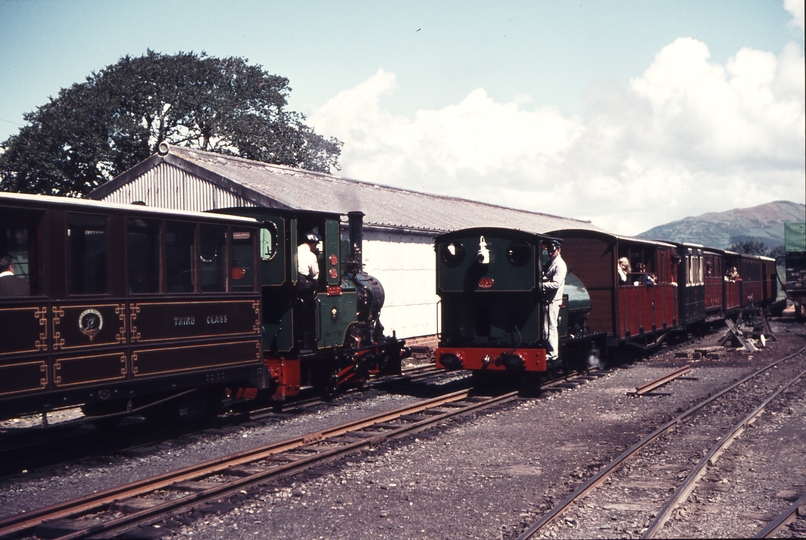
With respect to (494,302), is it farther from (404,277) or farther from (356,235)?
(404,277)

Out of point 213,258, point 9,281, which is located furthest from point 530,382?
point 9,281

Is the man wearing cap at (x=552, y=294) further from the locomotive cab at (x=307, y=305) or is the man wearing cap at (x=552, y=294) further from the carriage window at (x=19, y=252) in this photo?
the carriage window at (x=19, y=252)

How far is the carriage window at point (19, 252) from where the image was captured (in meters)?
7.07

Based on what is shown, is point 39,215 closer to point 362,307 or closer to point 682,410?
point 362,307

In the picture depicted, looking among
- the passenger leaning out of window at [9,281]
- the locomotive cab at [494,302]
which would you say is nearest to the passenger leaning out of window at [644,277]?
the locomotive cab at [494,302]

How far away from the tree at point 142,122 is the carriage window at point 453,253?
99.3ft

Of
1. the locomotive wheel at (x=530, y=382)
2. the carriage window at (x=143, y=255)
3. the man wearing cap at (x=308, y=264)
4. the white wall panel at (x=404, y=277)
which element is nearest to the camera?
the carriage window at (x=143, y=255)

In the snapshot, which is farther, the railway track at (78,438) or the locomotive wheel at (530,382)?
the locomotive wheel at (530,382)

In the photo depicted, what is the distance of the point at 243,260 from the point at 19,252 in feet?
10.3

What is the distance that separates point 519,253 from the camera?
40.9 ft

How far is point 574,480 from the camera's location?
7391 mm

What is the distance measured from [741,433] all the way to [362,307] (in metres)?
6.25

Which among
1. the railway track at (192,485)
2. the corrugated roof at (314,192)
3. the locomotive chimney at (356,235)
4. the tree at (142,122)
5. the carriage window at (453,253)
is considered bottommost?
the railway track at (192,485)

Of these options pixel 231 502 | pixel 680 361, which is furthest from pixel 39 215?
pixel 680 361
